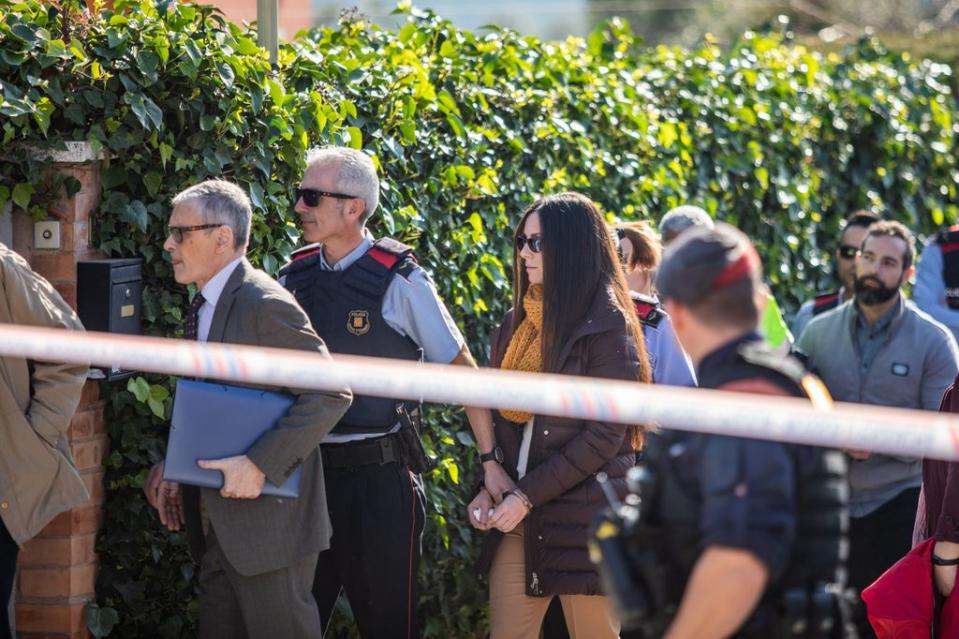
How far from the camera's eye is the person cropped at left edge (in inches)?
180

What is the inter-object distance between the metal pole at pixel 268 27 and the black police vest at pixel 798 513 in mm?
3090

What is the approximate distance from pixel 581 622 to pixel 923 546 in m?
1.16

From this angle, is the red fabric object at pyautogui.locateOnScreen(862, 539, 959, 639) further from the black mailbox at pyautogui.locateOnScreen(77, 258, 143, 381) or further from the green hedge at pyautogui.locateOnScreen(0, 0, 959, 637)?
the black mailbox at pyautogui.locateOnScreen(77, 258, 143, 381)

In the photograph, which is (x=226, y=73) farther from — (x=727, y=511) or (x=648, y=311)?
(x=727, y=511)

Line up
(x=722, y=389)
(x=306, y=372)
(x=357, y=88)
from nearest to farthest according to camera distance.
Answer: (x=722, y=389), (x=306, y=372), (x=357, y=88)

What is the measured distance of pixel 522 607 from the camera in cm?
500

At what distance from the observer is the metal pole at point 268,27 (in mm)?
5633

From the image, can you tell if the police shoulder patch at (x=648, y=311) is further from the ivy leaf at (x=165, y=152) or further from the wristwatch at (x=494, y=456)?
the ivy leaf at (x=165, y=152)

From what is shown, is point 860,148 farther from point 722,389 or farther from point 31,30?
point 722,389

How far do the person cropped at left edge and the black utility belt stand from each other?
0.87m

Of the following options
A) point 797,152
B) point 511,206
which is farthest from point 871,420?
point 797,152

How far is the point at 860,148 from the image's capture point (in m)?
9.91

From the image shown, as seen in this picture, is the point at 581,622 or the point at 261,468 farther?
the point at 581,622

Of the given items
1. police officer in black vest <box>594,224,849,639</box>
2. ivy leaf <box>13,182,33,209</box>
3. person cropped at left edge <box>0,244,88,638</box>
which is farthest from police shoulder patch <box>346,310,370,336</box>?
police officer in black vest <box>594,224,849,639</box>
